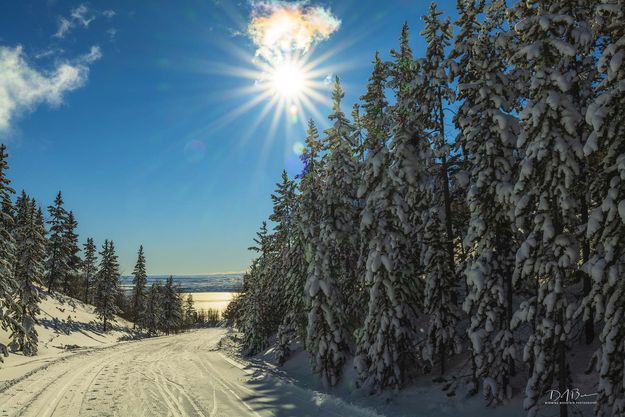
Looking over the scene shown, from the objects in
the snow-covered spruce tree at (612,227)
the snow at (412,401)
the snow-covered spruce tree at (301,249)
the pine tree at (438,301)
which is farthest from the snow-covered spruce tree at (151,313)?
the snow-covered spruce tree at (612,227)

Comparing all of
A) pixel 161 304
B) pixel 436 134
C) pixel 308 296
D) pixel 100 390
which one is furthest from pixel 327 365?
pixel 161 304

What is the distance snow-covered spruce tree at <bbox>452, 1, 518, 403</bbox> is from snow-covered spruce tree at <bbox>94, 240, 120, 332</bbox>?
67.0m

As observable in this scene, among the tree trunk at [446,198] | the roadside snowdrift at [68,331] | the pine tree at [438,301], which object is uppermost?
the tree trunk at [446,198]

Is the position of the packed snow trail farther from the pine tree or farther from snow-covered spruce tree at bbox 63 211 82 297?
snow-covered spruce tree at bbox 63 211 82 297

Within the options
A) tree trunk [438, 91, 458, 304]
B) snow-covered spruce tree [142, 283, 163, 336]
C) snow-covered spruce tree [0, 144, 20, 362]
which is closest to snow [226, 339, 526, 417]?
tree trunk [438, 91, 458, 304]

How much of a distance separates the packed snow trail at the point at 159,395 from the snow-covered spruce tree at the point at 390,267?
106 inches

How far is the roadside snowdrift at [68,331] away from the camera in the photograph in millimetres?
41656

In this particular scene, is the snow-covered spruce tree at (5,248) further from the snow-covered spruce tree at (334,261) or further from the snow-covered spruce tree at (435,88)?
the snow-covered spruce tree at (435,88)

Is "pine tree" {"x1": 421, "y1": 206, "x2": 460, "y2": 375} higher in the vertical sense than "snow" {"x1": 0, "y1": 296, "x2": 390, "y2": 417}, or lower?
higher

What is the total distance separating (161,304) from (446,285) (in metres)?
87.2

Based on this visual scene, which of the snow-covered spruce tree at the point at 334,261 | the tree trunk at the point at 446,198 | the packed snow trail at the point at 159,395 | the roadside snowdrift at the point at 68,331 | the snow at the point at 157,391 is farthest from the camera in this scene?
the roadside snowdrift at the point at 68,331

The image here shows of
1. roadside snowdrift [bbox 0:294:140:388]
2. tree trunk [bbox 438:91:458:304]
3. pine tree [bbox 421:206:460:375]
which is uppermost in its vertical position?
tree trunk [bbox 438:91:458:304]

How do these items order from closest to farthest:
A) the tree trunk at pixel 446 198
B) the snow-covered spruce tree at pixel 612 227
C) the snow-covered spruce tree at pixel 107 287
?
the snow-covered spruce tree at pixel 612 227 → the tree trunk at pixel 446 198 → the snow-covered spruce tree at pixel 107 287

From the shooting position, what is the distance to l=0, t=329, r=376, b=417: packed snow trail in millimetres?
13703
